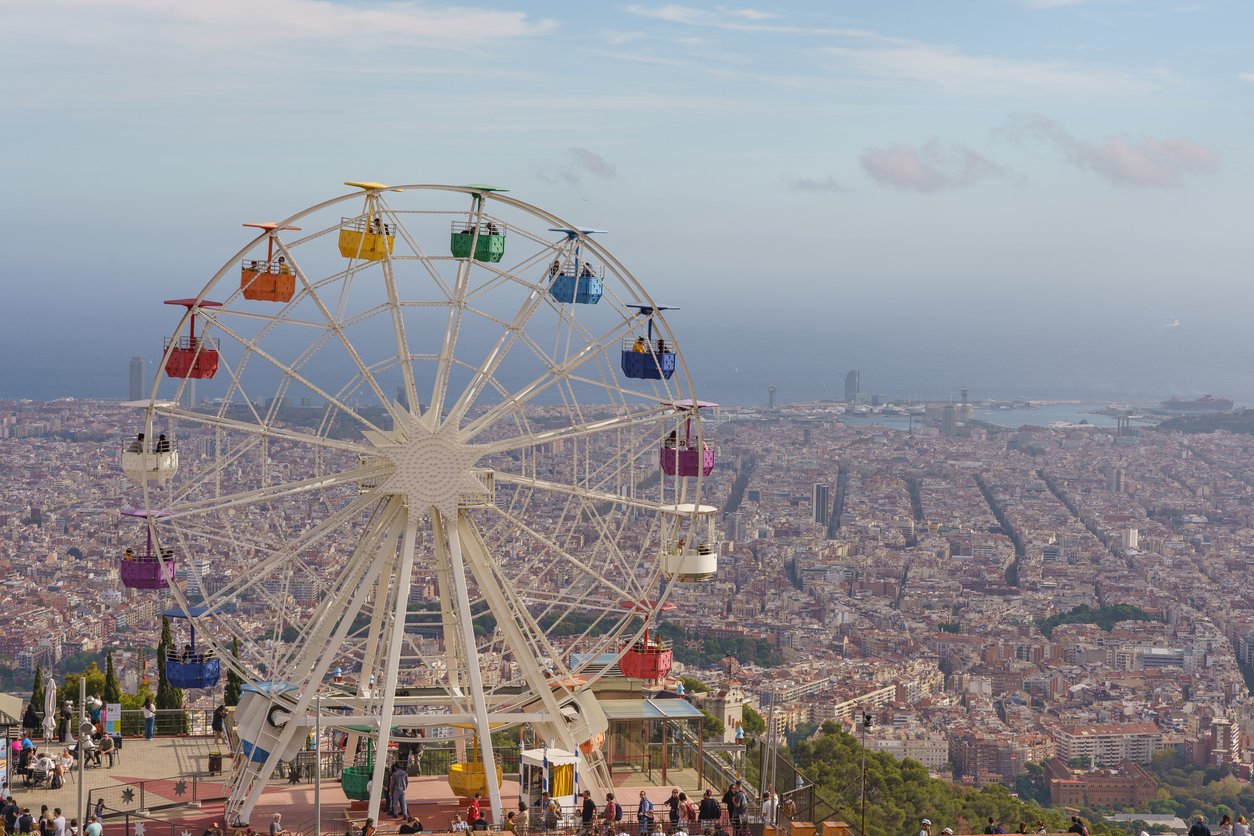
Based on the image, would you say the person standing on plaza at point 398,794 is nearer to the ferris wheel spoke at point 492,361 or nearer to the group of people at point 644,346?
the ferris wheel spoke at point 492,361

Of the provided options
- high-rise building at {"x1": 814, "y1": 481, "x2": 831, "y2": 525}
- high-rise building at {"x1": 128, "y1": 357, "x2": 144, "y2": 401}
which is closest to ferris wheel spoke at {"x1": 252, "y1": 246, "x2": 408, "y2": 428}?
high-rise building at {"x1": 128, "y1": 357, "x2": 144, "y2": 401}

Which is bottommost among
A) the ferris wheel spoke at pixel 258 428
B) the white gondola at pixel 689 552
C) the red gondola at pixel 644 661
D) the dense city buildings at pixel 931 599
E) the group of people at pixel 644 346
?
the dense city buildings at pixel 931 599

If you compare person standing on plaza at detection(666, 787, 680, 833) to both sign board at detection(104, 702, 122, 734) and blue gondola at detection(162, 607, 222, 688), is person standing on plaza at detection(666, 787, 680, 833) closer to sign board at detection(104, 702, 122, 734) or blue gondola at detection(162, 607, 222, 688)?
blue gondola at detection(162, 607, 222, 688)

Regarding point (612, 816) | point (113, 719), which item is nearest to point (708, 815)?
point (612, 816)

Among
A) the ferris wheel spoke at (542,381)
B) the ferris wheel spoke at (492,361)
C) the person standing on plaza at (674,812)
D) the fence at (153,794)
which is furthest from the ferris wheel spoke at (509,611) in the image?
the fence at (153,794)

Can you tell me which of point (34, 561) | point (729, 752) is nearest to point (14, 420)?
point (34, 561)

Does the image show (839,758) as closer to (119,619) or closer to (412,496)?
(412,496)
